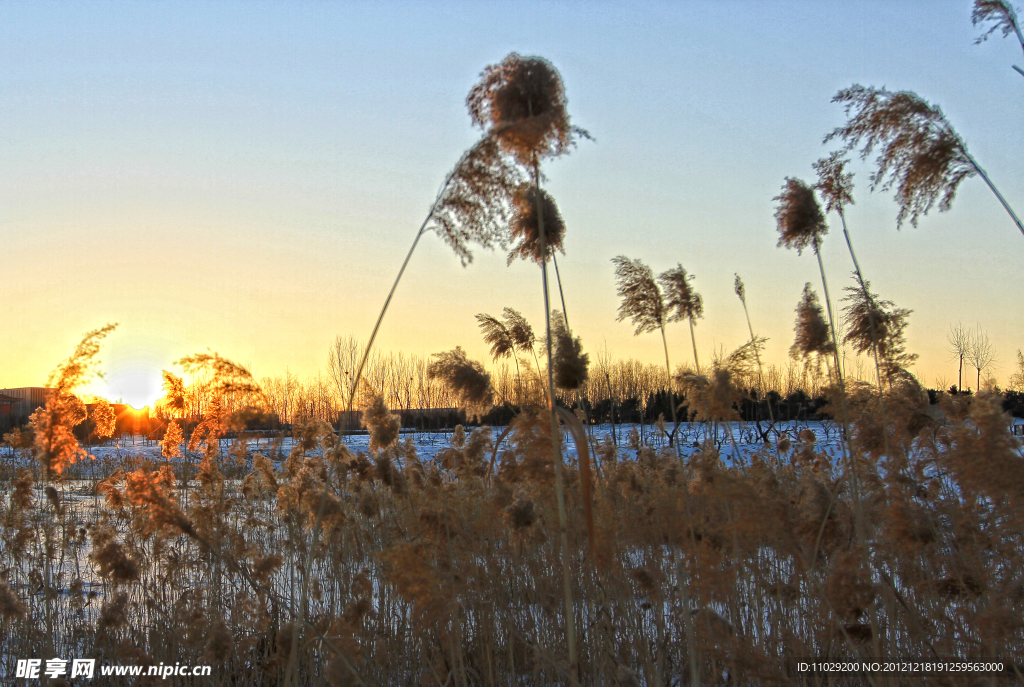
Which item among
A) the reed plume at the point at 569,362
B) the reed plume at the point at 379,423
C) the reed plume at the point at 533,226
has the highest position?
the reed plume at the point at 533,226

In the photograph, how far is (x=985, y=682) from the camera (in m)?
1.90

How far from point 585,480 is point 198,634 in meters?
1.80

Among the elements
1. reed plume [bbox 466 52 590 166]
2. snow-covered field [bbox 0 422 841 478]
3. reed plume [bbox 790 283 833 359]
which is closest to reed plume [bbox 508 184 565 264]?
reed plume [bbox 466 52 590 166]

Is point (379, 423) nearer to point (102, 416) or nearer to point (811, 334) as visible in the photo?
point (102, 416)

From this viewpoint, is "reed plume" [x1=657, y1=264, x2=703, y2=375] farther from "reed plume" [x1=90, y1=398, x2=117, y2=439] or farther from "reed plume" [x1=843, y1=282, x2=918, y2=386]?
"reed plume" [x1=90, y1=398, x2=117, y2=439]

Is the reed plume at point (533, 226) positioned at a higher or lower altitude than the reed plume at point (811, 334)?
higher

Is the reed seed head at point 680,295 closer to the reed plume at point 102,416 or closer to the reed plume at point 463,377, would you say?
the reed plume at point 463,377

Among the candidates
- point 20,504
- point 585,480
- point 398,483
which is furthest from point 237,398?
point 20,504

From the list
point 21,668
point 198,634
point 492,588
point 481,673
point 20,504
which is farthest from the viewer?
point 20,504

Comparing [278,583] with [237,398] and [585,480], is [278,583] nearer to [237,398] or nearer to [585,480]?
[237,398]

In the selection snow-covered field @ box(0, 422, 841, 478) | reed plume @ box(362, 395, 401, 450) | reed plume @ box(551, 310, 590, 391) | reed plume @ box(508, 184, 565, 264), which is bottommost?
snow-covered field @ box(0, 422, 841, 478)

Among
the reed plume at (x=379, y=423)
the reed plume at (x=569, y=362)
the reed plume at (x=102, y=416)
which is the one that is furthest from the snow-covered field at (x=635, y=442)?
the reed plume at (x=102, y=416)

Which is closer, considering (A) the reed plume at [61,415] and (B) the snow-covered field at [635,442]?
(A) the reed plume at [61,415]

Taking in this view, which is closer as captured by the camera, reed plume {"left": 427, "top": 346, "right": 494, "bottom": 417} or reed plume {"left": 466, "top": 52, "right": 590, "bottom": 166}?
reed plume {"left": 466, "top": 52, "right": 590, "bottom": 166}
